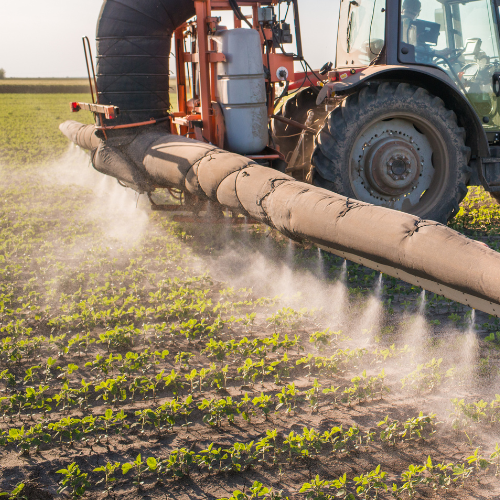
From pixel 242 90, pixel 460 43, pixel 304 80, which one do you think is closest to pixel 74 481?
pixel 242 90

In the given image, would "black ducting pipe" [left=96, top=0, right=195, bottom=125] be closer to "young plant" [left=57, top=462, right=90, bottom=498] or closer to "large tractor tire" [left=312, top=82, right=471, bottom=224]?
"large tractor tire" [left=312, top=82, right=471, bottom=224]

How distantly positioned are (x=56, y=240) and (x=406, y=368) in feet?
15.3

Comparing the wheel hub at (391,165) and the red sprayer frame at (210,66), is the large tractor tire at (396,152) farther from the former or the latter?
the red sprayer frame at (210,66)

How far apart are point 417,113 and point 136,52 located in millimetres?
2985

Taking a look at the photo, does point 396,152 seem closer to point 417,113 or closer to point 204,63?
point 417,113

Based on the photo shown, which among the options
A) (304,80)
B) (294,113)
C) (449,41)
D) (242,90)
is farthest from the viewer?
(294,113)

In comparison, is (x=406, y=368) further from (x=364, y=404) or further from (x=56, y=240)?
(x=56, y=240)

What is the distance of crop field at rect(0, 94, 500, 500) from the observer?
7.81 ft

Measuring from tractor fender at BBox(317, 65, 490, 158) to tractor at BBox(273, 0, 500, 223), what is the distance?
0.03ft

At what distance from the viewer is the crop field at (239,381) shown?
238cm

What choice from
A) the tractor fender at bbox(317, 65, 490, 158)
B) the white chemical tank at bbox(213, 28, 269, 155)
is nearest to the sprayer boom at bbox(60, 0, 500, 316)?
the white chemical tank at bbox(213, 28, 269, 155)

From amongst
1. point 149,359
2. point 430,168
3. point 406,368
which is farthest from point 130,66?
point 406,368

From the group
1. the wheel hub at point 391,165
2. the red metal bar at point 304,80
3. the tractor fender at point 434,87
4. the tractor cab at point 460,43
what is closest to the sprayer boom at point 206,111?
the red metal bar at point 304,80

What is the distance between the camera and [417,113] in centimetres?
530
